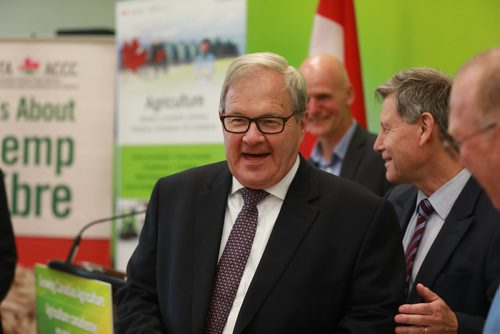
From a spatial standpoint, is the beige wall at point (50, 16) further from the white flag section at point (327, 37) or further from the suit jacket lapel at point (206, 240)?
the suit jacket lapel at point (206, 240)

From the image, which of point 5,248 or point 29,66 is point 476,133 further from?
point 29,66

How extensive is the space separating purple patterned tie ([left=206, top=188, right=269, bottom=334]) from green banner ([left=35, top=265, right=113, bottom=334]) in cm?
69

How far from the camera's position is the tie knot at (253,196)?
232cm

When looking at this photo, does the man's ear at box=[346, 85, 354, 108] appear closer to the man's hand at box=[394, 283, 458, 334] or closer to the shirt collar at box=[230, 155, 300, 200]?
the shirt collar at box=[230, 155, 300, 200]

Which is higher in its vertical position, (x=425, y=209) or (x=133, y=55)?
(x=133, y=55)

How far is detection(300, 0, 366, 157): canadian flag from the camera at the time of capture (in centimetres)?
454

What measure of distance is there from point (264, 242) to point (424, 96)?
751 millimetres

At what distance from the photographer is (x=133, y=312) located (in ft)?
7.55

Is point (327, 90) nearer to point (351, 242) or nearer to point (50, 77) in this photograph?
point (351, 242)

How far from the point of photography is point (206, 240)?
2279 mm

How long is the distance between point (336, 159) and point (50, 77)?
2782 mm

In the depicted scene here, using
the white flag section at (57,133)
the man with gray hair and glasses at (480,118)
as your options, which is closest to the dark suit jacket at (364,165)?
the man with gray hair and glasses at (480,118)

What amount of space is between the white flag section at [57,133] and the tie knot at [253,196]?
11.8 feet

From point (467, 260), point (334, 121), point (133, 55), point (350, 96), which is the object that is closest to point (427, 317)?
point (467, 260)
